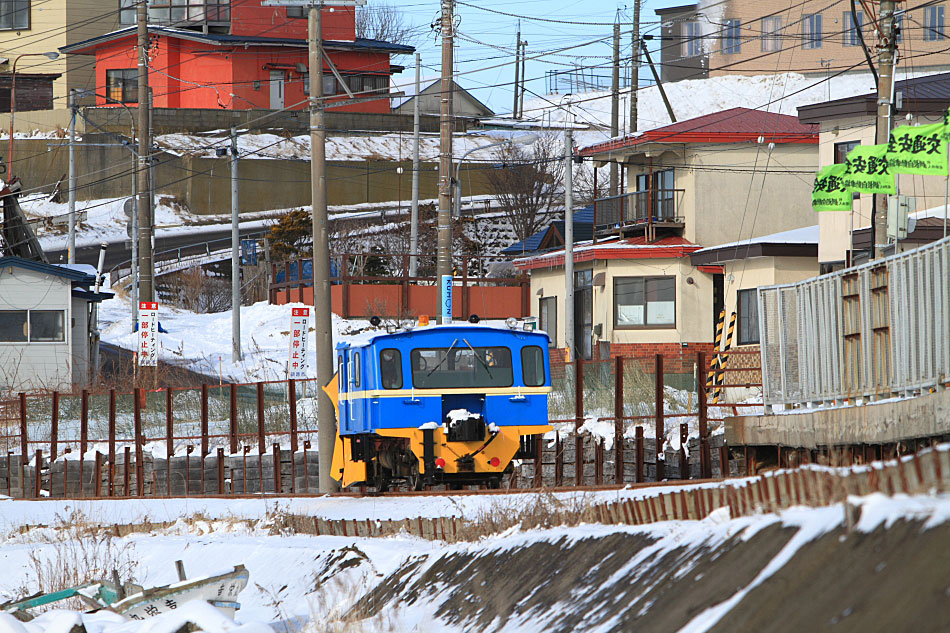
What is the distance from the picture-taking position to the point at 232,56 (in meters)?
62.3

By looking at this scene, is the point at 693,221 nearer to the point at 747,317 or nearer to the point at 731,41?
the point at 747,317

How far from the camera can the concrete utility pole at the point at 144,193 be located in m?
30.5

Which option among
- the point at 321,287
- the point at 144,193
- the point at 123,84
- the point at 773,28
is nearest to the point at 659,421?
the point at 321,287

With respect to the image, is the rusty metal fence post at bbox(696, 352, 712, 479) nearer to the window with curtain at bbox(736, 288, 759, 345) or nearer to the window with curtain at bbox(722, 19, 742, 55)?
the window with curtain at bbox(736, 288, 759, 345)

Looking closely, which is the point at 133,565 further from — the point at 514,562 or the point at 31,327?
the point at 31,327

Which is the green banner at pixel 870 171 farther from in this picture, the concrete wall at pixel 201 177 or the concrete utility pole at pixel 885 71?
the concrete wall at pixel 201 177

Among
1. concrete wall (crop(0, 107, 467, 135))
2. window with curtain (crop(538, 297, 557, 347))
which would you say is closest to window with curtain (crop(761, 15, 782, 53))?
concrete wall (crop(0, 107, 467, 135))

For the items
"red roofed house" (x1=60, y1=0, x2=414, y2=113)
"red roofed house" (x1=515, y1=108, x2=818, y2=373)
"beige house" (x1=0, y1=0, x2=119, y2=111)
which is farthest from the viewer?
"beige house" (x1=0, y1=0, x2=119, y2=111)

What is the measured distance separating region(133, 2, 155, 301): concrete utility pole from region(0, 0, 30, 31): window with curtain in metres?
37.3

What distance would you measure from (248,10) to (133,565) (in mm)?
53896

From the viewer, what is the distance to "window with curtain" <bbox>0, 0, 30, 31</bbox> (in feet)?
220

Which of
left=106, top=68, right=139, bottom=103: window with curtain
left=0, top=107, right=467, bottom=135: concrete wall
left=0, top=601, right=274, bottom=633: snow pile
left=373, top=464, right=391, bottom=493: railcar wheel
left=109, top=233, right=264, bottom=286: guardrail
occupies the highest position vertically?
left=106, top=68, right=139, bottom=103: window with curtain

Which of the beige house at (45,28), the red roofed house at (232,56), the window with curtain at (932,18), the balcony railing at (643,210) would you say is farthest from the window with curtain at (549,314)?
the window with curtain at (932,18)

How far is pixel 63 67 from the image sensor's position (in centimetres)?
6975
